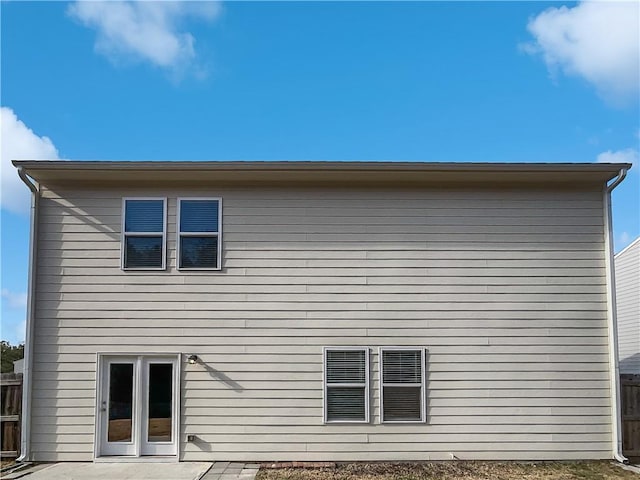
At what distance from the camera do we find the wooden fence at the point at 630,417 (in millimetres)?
7465

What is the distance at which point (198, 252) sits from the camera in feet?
25.2

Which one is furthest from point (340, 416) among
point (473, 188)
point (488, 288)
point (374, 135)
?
point (374, 135)

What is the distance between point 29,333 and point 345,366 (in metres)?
4.67

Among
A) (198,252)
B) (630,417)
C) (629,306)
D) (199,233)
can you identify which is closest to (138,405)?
(198,252)

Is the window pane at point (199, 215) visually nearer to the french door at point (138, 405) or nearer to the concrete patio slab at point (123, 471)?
the french door at point (138, 405)

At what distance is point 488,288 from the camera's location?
25.2ft

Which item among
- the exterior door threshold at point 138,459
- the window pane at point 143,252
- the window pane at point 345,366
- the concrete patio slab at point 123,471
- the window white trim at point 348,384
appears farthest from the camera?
the window pane at point 143,252

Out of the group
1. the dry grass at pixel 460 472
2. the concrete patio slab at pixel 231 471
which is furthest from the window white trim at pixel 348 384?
the concrete patio slab at pixel 231 471

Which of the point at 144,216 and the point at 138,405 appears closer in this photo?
the point at 138,405

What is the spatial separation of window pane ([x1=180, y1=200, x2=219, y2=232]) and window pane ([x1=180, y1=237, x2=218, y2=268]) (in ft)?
0.51

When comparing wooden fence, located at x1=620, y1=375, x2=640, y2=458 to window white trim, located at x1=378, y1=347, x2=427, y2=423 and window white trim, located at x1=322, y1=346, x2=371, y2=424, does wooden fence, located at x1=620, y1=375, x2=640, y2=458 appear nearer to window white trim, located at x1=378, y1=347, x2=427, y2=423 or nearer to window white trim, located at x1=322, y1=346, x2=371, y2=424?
window white trim, located at x1=378, y1=347, x2=427, y2=423

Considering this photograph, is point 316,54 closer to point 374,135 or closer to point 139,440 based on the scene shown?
point 374,135

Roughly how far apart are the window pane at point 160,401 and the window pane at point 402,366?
3200 mm

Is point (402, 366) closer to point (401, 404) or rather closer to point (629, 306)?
point (401, 404)
